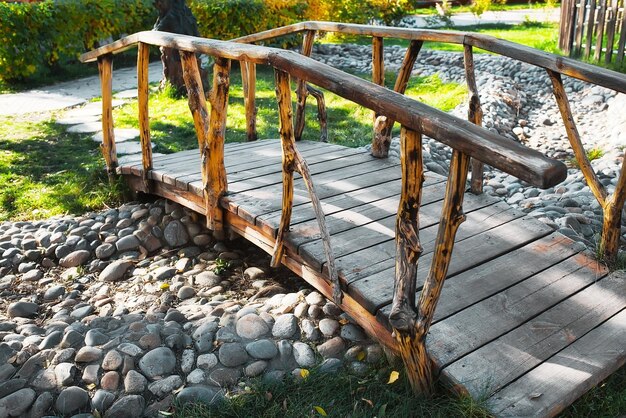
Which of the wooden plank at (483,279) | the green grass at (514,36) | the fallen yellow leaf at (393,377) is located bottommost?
the green grass at (514,36)

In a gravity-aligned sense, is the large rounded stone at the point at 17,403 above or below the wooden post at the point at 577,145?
below

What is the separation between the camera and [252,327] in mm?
3086

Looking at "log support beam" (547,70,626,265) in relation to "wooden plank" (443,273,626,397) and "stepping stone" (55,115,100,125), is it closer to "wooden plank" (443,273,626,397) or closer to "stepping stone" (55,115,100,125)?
"wooden plank" (443,273,626,397)

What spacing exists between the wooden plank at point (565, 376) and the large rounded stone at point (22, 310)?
272cm

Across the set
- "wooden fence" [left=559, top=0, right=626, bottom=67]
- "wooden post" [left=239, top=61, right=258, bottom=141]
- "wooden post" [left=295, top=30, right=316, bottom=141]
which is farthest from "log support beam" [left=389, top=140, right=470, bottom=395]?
"wooden fence" [left=559, top=0, right=626, bottom=67]

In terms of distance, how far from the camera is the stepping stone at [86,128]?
22.5ft

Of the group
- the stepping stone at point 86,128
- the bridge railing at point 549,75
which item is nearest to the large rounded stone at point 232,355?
the bridge railing at point 549,75

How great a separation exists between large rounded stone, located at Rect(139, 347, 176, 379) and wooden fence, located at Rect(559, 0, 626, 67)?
25.9 feet

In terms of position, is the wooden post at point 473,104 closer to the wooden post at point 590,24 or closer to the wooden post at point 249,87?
the wooden post at point 249,87

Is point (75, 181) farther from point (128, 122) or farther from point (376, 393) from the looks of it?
point (376, 393)

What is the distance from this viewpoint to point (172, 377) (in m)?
2.82

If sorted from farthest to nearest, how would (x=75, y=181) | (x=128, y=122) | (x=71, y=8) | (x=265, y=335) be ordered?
1. (x=71, y=8)
2. (x=128, y=122)
3. (x=75, y=181)
4. (x=265, y=335)

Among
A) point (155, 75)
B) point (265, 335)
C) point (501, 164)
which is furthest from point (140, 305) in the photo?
point (155, 75)

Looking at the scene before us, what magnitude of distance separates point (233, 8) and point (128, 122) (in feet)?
12.0
